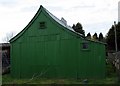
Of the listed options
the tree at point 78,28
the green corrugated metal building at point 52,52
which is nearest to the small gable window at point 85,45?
the green corrugated metal building at point 52,52

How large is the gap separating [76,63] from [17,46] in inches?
242

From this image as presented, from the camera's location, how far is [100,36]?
279ft

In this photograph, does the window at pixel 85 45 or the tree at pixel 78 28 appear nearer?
the window at pixel 85 45

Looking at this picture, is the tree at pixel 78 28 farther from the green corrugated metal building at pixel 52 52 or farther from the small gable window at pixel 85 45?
the small gable window at pixel 85 45

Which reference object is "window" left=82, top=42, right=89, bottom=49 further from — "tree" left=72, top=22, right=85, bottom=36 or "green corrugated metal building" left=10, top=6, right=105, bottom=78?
"tree" left=72, top=22, right=85, bottom=36

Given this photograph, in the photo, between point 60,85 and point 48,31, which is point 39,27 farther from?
point 60,85

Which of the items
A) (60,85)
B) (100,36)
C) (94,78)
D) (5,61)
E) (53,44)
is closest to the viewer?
(60,85)

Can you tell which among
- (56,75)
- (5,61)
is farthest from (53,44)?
(5,61)

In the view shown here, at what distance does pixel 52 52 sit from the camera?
87.8 ft

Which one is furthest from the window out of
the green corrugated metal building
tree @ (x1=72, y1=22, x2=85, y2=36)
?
tree @ (x1=72, y1=22, x2=85, y2=36)

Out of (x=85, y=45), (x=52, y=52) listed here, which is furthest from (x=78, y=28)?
(x=85, y=45)

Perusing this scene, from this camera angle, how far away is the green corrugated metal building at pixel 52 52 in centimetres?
2545

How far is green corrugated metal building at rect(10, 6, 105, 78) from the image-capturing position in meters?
25.5

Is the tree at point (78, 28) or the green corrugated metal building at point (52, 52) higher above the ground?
→ the tree at point (78, 28)
